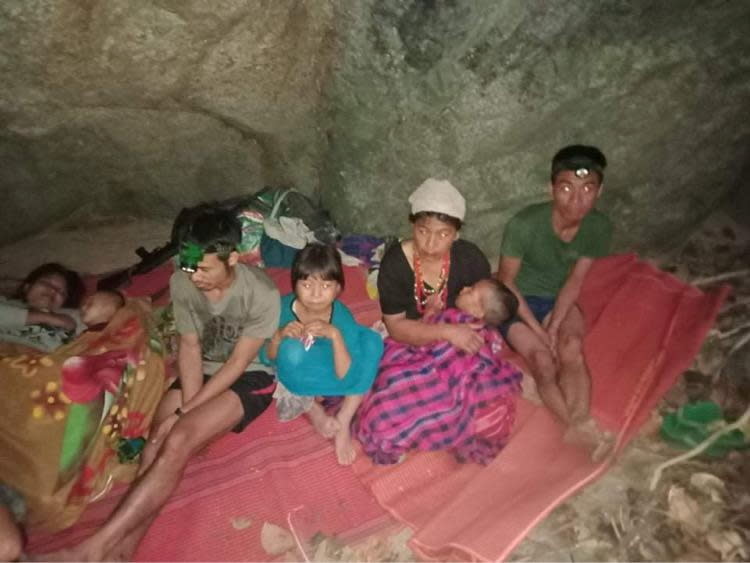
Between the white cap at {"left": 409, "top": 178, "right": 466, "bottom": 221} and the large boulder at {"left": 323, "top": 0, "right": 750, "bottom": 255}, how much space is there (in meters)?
0.88

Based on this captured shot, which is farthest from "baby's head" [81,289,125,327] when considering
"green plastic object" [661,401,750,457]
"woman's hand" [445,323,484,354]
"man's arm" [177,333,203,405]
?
"green plastic object" [661,401,750,457]

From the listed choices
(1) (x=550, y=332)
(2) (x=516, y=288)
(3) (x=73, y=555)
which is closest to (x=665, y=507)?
(1) (x=550, y=332)

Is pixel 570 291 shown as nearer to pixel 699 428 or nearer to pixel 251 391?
pixel 699 428

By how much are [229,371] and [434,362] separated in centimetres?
109

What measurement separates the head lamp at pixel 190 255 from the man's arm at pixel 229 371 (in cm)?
48

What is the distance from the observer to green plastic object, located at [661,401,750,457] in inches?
121

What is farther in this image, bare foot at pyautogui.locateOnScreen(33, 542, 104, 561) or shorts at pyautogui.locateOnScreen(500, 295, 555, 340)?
shorts at pyautogui.locateOnScreen(500, 295, 555, 340)

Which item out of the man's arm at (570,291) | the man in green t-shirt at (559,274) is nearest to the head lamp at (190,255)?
Answer: the man in green t-shirt at (559,274)

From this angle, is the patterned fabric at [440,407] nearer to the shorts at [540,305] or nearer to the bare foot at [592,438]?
the bare foot at [592,438]

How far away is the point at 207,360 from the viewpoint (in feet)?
10.2

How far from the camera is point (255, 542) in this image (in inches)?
108

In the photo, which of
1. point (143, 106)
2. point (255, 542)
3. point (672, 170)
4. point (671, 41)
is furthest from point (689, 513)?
point (143, 106)

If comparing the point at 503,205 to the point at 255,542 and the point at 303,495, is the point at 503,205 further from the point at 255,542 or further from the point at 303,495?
the point at 255,542

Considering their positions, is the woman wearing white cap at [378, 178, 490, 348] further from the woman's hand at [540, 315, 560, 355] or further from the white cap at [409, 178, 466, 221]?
the woman's hand at [540, 315, 560, 355]
